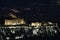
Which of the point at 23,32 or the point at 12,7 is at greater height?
the point at 12,7

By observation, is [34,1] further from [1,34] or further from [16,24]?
[1,34]

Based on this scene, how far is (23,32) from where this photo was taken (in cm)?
786

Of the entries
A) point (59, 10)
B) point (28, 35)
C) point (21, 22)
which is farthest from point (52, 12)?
point (28, 35)

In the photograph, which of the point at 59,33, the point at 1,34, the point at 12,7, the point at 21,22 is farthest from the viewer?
the point at 12,7

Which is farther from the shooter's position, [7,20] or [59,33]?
[7,20]

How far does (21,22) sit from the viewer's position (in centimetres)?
890

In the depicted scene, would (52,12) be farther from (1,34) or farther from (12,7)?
(1,34)

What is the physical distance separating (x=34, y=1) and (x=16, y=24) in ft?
6.41

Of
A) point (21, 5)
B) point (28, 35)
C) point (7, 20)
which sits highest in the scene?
point (21, 5)

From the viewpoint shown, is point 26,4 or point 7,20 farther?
point 26,4

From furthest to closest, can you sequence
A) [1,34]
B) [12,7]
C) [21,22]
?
[12,7] → [21,22] → [1,34]

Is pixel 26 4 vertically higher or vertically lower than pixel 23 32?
higher

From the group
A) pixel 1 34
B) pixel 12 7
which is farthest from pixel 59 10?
pixel 1 34

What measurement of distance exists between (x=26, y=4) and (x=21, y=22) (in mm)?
1538
